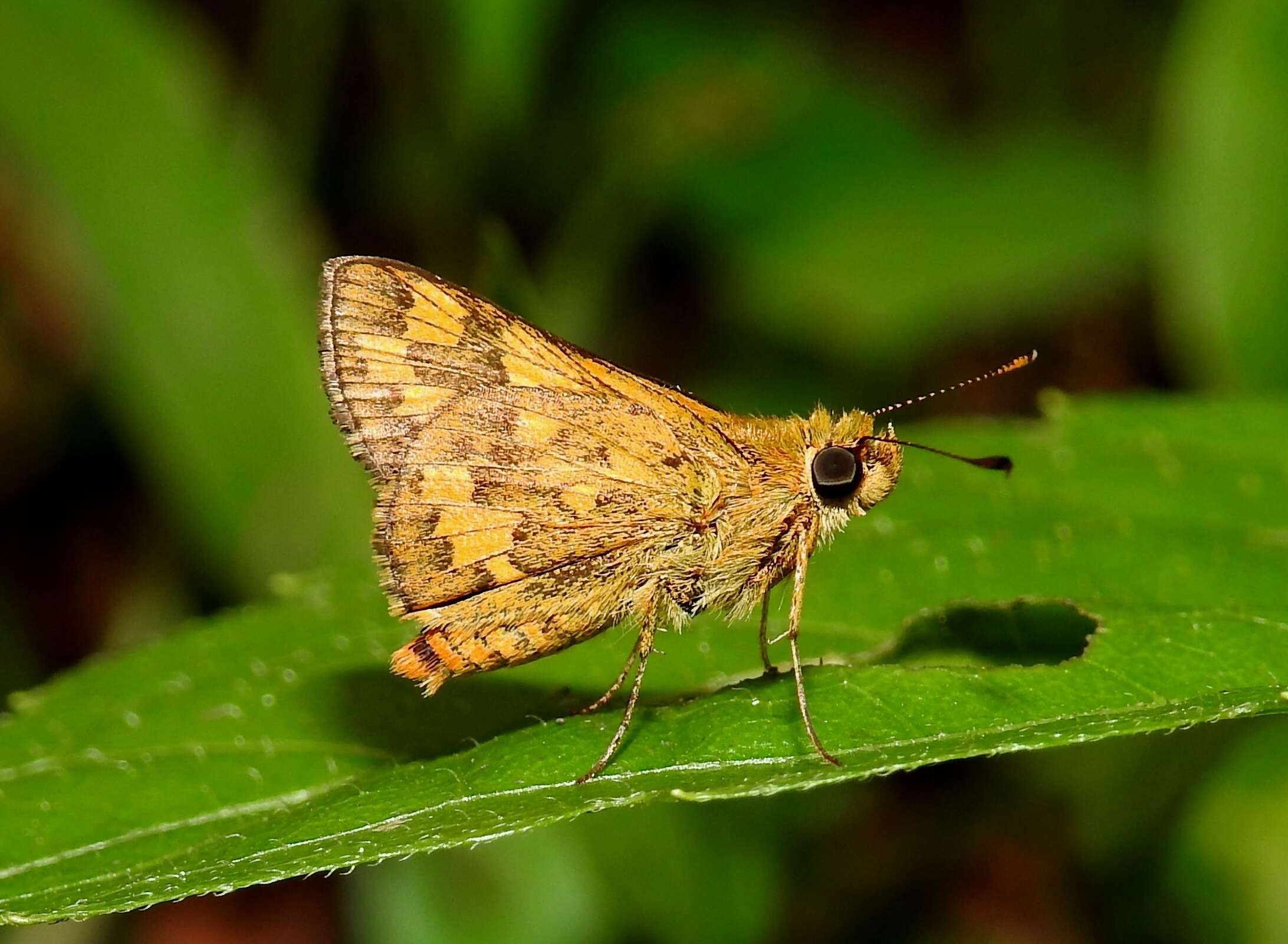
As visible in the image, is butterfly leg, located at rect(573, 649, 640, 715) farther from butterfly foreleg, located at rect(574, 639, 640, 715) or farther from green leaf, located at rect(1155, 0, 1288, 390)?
green leaf, located at rect(1155, 0, 1288, 390)

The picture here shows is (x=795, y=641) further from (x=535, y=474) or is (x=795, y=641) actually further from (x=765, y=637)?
(x=535, y=474)

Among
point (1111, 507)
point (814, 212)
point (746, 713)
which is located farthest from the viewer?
point (814, 212)

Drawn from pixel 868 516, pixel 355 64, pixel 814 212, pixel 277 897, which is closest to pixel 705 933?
pixel 868 516

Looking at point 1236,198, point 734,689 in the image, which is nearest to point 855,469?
point 734,689

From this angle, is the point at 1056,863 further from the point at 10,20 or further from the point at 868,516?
the point at 10,20

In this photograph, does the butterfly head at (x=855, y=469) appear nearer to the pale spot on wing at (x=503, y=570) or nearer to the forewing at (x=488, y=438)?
the forewing at (x=488, y=438)

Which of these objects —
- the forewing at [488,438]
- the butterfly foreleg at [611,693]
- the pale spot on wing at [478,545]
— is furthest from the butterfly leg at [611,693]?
the pale spot on wing at [478,545]
